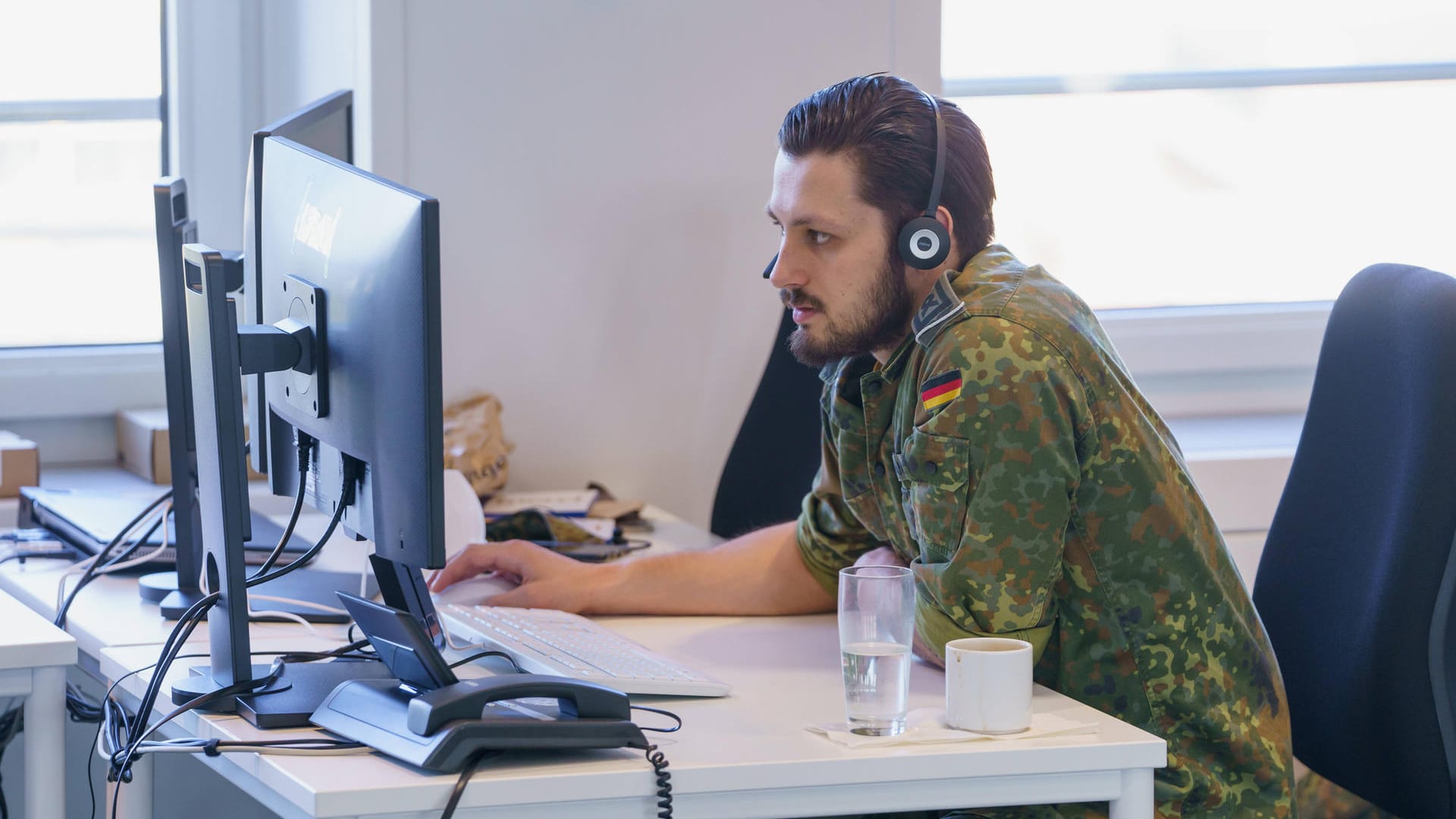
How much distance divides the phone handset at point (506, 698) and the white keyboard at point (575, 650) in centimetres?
13

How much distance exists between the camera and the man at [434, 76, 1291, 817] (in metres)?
1.38

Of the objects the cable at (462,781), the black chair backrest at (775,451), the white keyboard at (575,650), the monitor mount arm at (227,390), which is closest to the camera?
the cable at (462,781)

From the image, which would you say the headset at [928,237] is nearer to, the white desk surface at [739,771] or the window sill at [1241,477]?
the white desk surface at [739,771]

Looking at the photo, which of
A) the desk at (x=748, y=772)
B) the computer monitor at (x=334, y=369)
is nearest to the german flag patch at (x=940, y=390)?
the desk at (x=748, y=772)

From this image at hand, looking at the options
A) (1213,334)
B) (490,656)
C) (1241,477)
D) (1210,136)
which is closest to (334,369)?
(490,656)

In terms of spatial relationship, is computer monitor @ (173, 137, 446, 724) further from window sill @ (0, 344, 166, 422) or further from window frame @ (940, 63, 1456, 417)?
window frame @ (940, 63, 1456, 417)

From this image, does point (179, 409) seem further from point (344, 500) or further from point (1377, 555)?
point (1377, 555)

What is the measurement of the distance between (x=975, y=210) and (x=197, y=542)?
898 millimetres

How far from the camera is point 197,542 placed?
1.71 meters

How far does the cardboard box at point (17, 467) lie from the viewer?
2.29 metres

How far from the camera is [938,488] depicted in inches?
54.8

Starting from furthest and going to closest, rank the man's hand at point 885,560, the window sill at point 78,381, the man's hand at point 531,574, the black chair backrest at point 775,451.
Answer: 1. the window sill at point 78,381
2. the black chair backrest at point 775,451
3. the man's hand at point 531,574
4. the man's hand at point 885,560

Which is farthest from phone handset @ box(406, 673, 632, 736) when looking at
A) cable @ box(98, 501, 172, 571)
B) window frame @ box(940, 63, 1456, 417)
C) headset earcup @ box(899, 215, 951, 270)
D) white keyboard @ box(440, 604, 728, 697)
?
window frame @ box(940, 63, 1456, 417)

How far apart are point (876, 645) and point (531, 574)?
0.62 meters
